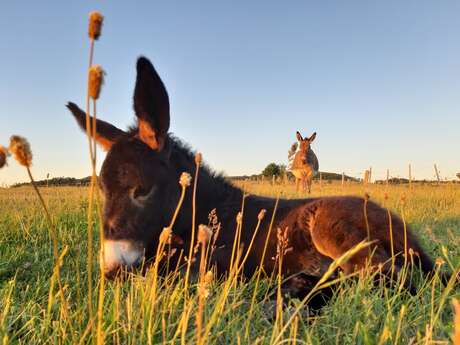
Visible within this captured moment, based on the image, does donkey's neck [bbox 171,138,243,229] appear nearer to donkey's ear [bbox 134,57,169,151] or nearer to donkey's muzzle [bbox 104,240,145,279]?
donkey's ear [bbox 134,57,169,151]

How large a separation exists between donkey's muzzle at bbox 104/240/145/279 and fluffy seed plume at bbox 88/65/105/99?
214 centimetres

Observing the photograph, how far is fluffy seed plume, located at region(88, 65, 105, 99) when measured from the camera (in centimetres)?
111

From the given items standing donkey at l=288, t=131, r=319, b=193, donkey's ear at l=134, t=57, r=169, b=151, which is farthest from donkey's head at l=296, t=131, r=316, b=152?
donkey's ear at l=134, t=57, r=169, b=151

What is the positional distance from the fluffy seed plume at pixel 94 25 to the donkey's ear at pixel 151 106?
7.33 ft

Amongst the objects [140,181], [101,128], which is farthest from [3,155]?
[101,128]

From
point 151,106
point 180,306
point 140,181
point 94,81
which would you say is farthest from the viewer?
point 151,106

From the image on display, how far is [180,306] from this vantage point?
267cm

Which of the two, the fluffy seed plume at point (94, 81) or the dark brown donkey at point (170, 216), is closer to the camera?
the fluffy seed plume at point (94, 81)

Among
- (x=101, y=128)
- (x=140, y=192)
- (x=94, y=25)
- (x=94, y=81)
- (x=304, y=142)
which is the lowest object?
(x=140, y=192)

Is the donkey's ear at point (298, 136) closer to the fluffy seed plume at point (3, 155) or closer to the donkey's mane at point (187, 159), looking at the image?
the donkey's mane at point (187, 159)

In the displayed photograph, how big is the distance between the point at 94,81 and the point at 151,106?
8.69 feet

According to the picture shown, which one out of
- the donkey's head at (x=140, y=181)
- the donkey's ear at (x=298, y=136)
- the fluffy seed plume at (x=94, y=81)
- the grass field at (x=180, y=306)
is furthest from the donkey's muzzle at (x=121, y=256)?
the donkey's ear at (x=298, y=136)

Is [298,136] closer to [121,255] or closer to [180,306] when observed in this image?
[121,255]

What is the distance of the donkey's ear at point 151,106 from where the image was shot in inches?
134
